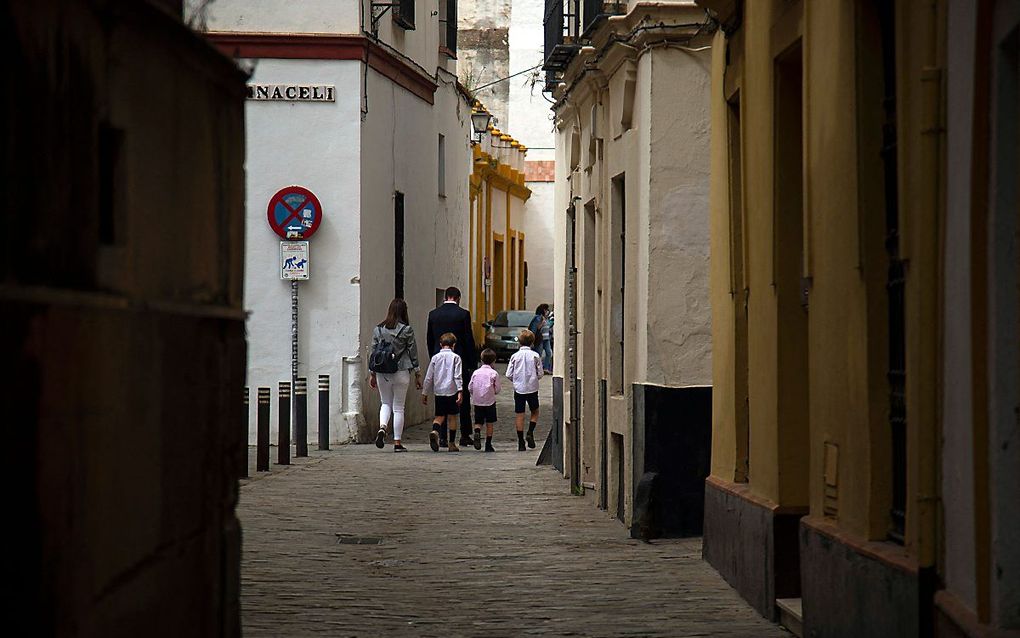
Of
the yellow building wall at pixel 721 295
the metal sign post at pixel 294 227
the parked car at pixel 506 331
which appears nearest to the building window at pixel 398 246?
the metal sign post at pixel 294 227

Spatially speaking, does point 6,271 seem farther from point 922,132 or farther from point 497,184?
point 497,184

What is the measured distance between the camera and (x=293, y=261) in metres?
22.6

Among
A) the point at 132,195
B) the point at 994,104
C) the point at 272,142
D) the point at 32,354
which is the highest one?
the point at 272,142

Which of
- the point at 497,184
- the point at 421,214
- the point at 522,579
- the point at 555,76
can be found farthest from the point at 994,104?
the point at 497,184

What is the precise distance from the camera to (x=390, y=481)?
1752 centimetres

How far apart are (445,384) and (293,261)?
8.79ft

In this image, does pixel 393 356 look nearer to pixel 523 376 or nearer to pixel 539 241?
pixel 523 376

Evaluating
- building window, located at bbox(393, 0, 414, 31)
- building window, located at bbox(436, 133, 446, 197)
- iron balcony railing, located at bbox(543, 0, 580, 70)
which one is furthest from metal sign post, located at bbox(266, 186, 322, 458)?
building window, located at bbox(436, 133, 446, 197)

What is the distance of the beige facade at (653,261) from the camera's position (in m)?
12.6

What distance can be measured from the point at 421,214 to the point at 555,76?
9057 millimetres

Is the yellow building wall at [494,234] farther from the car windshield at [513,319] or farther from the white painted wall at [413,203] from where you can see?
the white painted wall at [413,203]

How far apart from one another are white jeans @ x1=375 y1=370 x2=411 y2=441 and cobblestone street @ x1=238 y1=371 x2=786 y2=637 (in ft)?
12.4

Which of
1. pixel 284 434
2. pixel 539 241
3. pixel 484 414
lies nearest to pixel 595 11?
pixel 284 434

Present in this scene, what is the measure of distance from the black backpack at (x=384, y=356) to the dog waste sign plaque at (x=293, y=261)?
5.52ft
